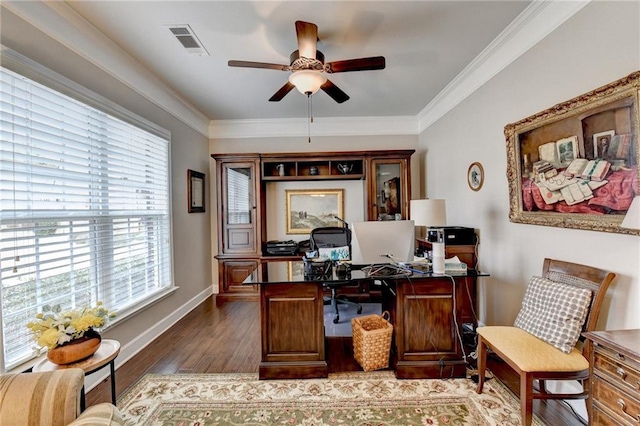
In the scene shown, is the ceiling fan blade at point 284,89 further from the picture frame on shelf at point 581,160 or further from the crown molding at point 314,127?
the picture frame on shelf at point 581,160

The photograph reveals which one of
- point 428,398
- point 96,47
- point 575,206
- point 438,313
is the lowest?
point 428,398

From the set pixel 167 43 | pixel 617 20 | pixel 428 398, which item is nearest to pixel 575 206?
pixel 617 20

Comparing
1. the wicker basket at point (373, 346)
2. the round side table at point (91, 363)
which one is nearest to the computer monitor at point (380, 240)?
the wicker basket at point (373, 346)

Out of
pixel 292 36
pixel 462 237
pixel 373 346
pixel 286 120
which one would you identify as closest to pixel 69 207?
pixel 292 36

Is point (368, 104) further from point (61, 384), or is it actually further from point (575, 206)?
point (61, 384)

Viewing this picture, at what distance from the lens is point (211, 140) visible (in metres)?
4.52

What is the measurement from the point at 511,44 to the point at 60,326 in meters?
3.79

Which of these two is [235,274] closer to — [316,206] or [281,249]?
[281,249]

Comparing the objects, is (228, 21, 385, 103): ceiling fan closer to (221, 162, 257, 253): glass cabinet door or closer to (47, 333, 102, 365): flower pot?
(47, 333, 102, 365): flower pot

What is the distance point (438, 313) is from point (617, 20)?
2118 mm

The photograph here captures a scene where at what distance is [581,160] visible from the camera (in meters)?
1.71

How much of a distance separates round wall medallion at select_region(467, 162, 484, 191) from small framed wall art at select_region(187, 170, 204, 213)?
3598 millimetres

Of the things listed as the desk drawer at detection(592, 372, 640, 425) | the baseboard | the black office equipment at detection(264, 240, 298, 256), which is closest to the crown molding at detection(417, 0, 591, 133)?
the desk drawer at detection(592, 372, 640, 425)

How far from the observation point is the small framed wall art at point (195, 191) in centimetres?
376
